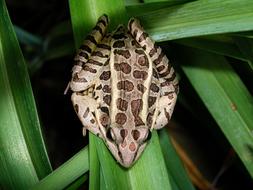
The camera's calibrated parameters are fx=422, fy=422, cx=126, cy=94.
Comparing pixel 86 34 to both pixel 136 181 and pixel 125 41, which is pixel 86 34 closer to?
pixel 125 41

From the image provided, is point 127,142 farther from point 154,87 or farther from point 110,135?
point 154,87

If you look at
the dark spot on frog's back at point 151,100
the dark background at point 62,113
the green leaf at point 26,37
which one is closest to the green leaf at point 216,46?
the dark spot on frog's back at point 151,100

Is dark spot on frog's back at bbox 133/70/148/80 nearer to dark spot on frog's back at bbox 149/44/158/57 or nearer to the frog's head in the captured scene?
dark spot on frog's back at bbox 149/44/158/57

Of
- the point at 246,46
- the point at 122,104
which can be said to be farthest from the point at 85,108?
the point at 246,46

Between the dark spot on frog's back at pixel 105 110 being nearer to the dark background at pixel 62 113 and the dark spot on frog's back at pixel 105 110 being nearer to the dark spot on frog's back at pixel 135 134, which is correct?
the dark spot on frog's back at pixel 135 134

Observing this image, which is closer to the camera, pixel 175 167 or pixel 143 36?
pixel 143 36
